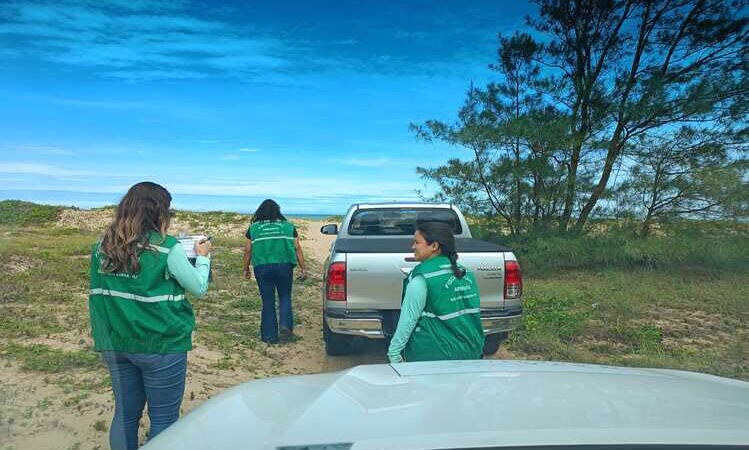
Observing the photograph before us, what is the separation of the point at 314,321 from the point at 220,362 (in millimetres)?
2914

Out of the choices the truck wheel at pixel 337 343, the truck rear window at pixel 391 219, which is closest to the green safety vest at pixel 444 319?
the truck wheel at pixel 337 343

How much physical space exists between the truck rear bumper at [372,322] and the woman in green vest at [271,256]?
62.2 inches

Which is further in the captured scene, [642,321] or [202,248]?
[642,321]

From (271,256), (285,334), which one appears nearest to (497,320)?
(271,256)

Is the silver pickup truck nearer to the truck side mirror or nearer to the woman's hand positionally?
the truck side mirror

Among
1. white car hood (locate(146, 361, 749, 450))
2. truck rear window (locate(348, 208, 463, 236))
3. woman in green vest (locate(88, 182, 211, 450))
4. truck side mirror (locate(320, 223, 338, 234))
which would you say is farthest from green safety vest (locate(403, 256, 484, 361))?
truck side mirror (locate(320, 223, 338, 234))

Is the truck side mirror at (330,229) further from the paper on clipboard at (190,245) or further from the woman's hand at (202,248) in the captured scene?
the woman's hand at (202,248)

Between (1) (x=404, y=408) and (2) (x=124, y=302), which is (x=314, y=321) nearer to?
(2) (x=124, y=302)

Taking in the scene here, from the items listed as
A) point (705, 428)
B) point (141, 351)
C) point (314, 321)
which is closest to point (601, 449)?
point (705, 428)

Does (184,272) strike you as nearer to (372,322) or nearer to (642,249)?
(372,322)

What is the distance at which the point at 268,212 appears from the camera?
23.7 feet

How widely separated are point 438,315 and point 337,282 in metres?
2.38

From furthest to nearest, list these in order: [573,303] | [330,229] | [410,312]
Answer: [573,303]
[330,229]
[410,312]

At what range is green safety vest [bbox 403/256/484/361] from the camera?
11.3 ft
